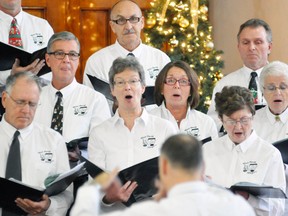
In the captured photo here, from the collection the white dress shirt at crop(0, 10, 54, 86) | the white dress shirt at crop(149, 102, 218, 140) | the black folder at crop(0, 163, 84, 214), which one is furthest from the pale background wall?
the black folder at crop(0, 163, 84, 214)

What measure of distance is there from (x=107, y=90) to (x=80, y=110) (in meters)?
0.37

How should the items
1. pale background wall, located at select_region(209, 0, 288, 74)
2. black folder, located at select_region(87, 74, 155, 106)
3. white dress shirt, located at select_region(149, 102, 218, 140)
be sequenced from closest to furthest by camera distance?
1. white dress shirt, located at select_region(149, 102, 218, 140)
2. black folder, located at select_region(87, 74, 155, 106)
3. pale background wall, located at select_region(209, 0, 288, 74)

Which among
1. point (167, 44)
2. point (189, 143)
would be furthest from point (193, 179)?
point (167, 44)

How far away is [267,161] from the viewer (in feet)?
14.4

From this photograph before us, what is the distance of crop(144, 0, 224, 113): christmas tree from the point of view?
7.35 m

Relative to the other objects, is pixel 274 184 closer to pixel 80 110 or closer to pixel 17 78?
pixel 80 110

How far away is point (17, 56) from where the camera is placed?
4.96 meters

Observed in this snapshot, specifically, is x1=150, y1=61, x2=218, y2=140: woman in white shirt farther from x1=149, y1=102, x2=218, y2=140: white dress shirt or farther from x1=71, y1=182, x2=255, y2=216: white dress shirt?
x1=71, y1=182, x2=255, y2=216: white dress shirt

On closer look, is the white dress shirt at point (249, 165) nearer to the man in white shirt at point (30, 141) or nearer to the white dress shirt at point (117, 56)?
the man in white shirt at point (30, 141)

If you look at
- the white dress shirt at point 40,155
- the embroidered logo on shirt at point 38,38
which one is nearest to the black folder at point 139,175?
the white dress shirt at point 40,155

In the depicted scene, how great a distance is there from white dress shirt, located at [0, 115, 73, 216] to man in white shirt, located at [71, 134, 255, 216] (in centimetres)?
173

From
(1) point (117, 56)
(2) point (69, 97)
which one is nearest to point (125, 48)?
(1) point (117, 56)

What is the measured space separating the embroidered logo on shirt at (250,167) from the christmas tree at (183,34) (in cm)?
290

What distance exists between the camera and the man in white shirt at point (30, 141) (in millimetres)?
4352
